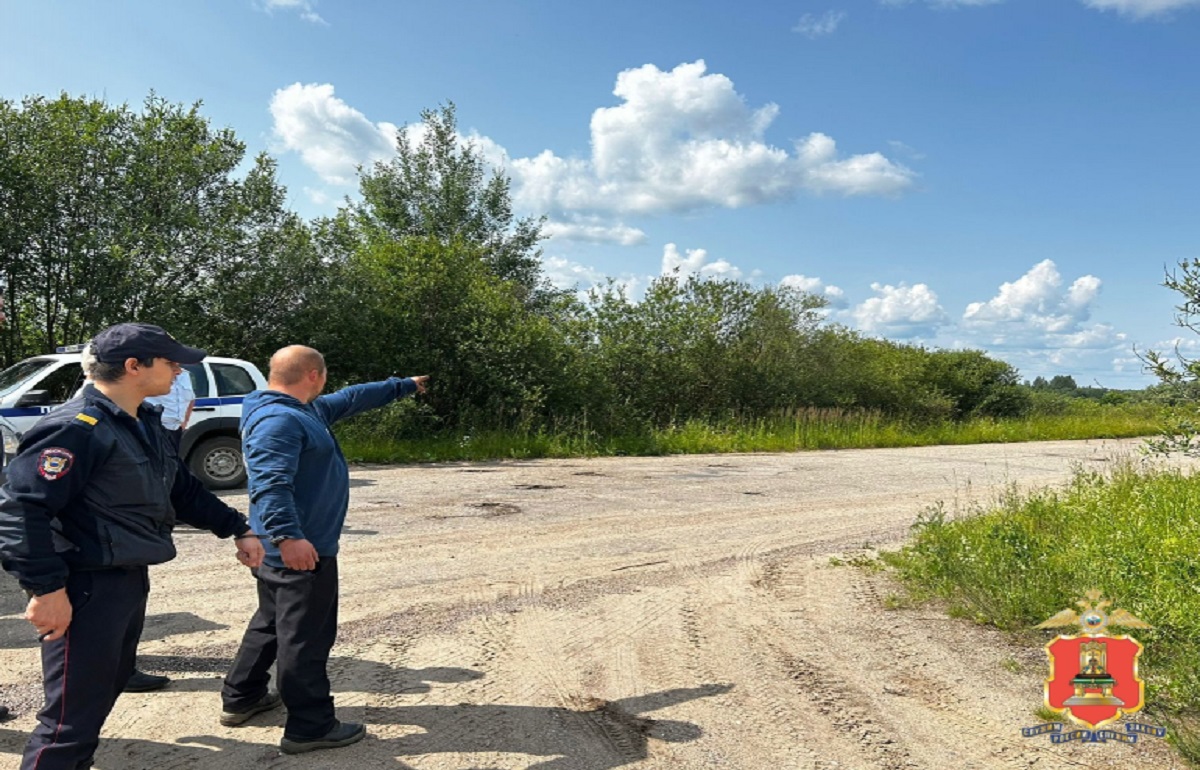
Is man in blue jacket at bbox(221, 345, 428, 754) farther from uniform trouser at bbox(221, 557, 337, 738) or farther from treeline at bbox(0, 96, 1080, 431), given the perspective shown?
treeline at bbox(0, 96, 1080, 431)

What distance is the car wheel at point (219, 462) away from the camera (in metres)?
Answer: 9.95

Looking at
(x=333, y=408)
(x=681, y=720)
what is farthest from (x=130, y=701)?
(x=681, y=720)

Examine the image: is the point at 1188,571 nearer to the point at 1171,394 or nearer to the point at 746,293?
the point at 1171,394

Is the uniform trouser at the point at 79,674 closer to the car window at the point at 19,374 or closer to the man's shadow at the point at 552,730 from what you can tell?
the man's shadow at the point at 552,730

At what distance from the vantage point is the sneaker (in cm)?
372

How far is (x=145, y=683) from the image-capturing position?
13.5ft

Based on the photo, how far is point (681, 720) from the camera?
3891 millimetres

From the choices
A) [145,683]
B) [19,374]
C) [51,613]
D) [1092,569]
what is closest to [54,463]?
[51,613]

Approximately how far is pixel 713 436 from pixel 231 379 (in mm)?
11419

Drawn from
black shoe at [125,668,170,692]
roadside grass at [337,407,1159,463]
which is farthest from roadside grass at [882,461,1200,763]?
black shoe at [125,668,170,692]

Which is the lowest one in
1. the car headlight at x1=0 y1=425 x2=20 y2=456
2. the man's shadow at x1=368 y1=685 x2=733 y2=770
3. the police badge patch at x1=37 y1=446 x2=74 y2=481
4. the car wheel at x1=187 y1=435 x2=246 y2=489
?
the man's shadow at x1=368 y1=685 x2=733 y2=770

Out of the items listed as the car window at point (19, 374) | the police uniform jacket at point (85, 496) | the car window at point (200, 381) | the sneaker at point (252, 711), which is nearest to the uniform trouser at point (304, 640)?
the sneaker at point (252, 711)

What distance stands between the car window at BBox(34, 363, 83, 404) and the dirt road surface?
2.94 m

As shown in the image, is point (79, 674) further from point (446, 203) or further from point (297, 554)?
point (446, 203)
